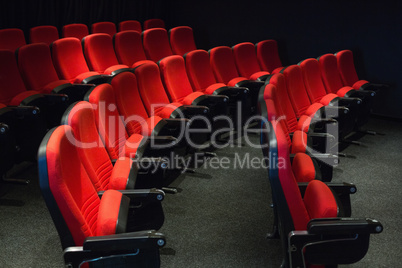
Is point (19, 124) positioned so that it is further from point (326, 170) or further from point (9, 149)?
point (326, 170)

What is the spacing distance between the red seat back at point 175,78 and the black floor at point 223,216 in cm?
38

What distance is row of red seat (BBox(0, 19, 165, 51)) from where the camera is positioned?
8.93ft

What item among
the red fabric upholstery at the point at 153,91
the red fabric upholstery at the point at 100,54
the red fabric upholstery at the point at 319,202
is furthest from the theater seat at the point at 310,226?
the red fabric upholstery at the point at 100,54

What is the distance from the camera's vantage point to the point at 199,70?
7.72ft

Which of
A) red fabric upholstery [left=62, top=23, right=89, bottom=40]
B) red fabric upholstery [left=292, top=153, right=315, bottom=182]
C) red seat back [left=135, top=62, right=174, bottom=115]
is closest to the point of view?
red fabric upholstery [left=292, top=153, right=315, bottom=182]

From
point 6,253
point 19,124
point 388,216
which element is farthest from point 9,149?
point 388,216

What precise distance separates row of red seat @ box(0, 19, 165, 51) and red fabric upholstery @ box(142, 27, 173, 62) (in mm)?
566

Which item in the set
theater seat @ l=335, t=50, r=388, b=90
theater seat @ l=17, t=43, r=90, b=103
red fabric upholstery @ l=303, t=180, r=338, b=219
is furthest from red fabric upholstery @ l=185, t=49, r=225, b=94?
red fabric upholstery @ l=303, t=180, r=338, b=219

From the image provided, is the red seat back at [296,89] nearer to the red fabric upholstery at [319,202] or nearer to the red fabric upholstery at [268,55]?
the red fabric upholstery at [268,55]

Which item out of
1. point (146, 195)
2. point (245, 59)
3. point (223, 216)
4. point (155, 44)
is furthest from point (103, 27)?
point (146, 195)

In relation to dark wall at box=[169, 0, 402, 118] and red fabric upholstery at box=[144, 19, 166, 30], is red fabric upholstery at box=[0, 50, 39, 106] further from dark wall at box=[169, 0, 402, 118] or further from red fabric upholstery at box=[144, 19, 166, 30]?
dark wall at box=[169, 0, 402, 118]

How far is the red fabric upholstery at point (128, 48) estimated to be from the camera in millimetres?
2760

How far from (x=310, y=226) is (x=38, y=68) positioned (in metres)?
1.68

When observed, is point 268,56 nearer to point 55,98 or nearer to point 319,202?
point 55,98
